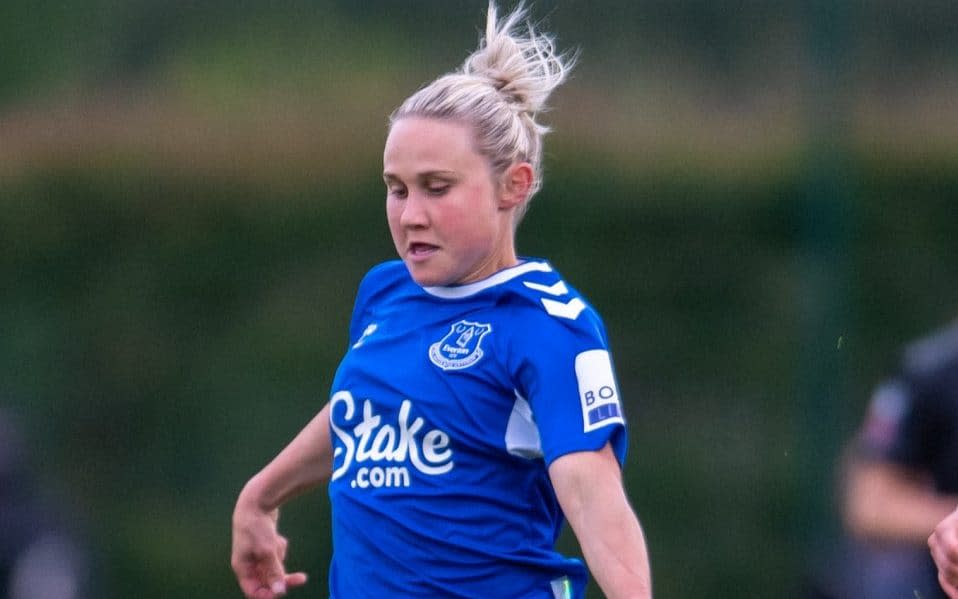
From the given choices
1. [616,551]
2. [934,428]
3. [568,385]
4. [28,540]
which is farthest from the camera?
[28,540]

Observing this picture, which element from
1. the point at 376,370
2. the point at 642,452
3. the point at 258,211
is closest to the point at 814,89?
the point at 642,452

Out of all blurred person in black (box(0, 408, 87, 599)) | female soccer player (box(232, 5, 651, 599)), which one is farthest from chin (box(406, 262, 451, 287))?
blurred person in black (box(0, 408, 87, 599))

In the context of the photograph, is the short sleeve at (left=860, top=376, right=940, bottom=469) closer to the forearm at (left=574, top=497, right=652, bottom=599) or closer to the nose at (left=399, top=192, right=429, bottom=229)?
the forearm at (left=574, top=497, right=652, bottom=599)

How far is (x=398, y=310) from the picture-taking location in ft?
9.20

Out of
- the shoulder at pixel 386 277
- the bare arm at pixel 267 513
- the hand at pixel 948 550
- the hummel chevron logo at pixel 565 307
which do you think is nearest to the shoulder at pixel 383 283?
the shoulder at pixel 386 277

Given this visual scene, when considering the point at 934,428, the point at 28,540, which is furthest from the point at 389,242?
the point at 934,428

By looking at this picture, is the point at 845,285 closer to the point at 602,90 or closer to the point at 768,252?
the point at 768,252

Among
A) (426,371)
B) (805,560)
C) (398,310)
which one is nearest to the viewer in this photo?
(426,371)

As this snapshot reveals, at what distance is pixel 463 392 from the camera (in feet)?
8.52

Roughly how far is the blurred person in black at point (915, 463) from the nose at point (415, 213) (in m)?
1.26

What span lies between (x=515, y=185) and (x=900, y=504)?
A: 1.20m

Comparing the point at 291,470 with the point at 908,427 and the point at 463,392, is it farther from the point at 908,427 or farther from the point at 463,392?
the point at 908,427

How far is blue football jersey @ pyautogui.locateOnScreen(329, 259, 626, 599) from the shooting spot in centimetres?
258

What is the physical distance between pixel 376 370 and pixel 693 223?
2.22 meters
